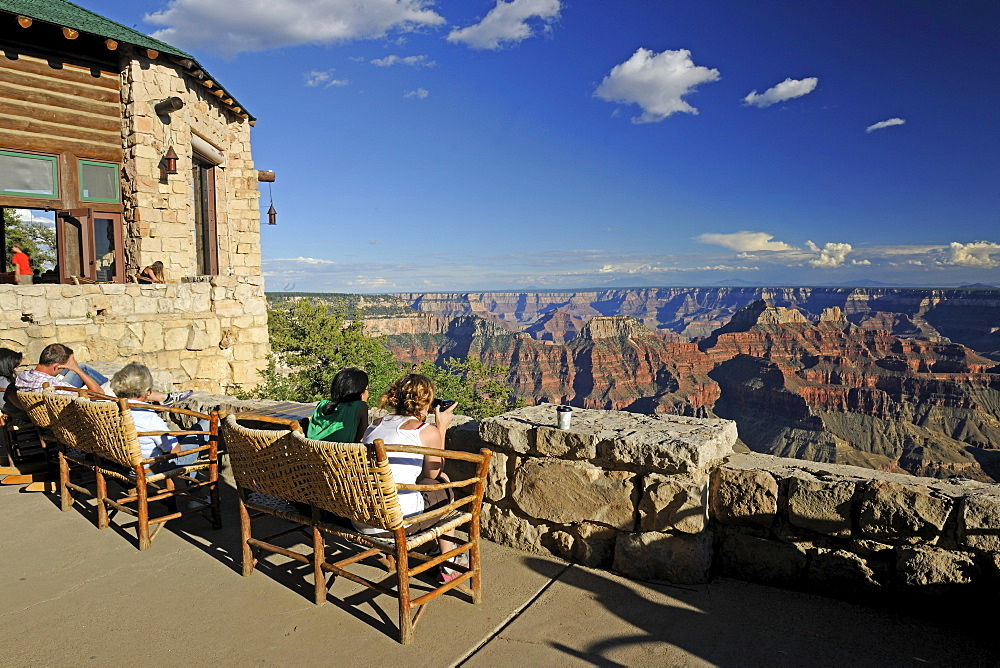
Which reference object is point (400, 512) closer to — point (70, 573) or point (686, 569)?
point (686, 569)

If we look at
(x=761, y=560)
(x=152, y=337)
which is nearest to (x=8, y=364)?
(x=152, y=337)

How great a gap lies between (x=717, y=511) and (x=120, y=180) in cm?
1064

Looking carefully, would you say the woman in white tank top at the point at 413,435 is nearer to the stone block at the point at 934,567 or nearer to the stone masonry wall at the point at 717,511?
the stone masonry wall at the point at 717,511

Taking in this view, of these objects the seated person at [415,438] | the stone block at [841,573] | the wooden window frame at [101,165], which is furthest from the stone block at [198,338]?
the stone block at [841,573]

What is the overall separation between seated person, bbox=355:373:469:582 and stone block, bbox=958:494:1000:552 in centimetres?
219

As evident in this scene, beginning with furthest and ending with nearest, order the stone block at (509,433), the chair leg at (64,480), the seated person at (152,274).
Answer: the seated person at (152,274), the chair leg at (64,480), the stone block at (509,433)

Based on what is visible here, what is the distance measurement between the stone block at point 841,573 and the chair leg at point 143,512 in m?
3.37

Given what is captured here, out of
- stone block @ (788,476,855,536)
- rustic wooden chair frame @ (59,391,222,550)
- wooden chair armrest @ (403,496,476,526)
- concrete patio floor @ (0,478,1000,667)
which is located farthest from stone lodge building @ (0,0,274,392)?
stone block @ (788,476,855,536)

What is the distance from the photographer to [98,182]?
9672mm

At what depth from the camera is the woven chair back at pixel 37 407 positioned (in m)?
3.61

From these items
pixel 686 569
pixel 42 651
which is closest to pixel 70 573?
pixel 42 651

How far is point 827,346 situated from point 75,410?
111369 millimetres

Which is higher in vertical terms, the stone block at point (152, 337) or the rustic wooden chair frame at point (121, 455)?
the stone block at point (152, 337)

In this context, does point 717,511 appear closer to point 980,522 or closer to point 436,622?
point 980,522
